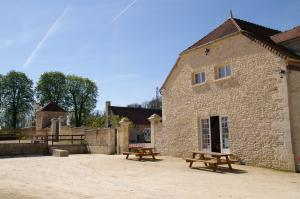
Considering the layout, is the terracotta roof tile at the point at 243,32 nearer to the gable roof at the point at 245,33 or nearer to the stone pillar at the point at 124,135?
the gable roof at the point at 245,33

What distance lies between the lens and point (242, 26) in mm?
14539

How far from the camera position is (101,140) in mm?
21797

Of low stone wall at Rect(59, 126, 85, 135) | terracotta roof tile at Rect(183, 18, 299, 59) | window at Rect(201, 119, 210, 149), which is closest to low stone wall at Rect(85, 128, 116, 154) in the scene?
low stone wall at Rect(59, 126, 85, 135)

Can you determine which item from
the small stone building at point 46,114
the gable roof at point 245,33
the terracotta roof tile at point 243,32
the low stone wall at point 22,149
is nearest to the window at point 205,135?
the gable roof at point 245,33

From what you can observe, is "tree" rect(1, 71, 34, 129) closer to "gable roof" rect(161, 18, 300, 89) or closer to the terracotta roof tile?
"gable roof" rect(161, 18, 300, 89)

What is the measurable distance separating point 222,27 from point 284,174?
8.02 m

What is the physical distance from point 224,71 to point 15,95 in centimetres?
4470

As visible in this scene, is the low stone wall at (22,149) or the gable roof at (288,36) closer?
the gable roof at (288,36)

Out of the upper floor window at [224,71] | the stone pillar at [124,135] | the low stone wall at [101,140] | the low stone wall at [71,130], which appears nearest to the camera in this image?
the upper floor window at [224,71]

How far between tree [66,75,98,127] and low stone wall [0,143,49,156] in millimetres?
31758

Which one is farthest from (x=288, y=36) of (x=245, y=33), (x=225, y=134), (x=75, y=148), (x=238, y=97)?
(x=75, y=148)

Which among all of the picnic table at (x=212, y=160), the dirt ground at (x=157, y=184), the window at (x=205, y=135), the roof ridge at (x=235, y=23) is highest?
the roof ridge at (x=235, y=23)

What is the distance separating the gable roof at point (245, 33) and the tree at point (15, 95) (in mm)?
40748

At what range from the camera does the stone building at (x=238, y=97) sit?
11.6 m
